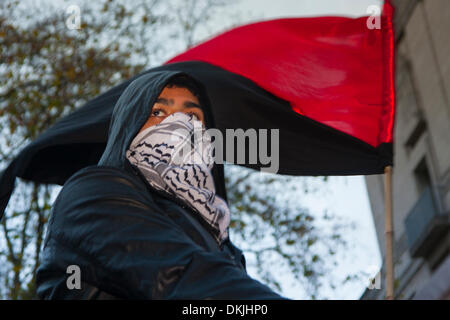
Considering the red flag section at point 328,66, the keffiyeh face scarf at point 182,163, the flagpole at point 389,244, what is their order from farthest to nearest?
the red flag section at point 328,66 → the flagpole at point 389,244 → the keffiyeh face scarf at point 182,163

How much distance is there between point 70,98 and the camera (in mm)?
11609

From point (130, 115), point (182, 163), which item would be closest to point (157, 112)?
point (130, 115)

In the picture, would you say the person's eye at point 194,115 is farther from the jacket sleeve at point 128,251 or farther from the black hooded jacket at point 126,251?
the jacket sleeve at point 128,251

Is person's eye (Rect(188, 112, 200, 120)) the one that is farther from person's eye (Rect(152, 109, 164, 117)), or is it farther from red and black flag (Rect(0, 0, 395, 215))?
red and black flag (Rect(0, 0, 395, 215))

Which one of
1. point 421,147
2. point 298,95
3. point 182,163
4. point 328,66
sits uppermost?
point 182,163

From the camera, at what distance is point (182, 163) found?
260cm

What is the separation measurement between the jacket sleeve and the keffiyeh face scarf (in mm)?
292

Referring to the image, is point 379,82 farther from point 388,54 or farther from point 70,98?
point 70,98

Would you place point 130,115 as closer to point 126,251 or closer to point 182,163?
point 182,163

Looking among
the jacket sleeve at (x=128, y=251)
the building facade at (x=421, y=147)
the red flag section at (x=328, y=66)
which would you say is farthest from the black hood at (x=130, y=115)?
the building facade at (x=421, y=147)

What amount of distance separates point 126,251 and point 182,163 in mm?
808

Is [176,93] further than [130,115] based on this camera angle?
Yes

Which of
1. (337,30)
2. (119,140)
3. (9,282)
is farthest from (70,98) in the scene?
(119,140)

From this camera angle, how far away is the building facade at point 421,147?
17.5 m
